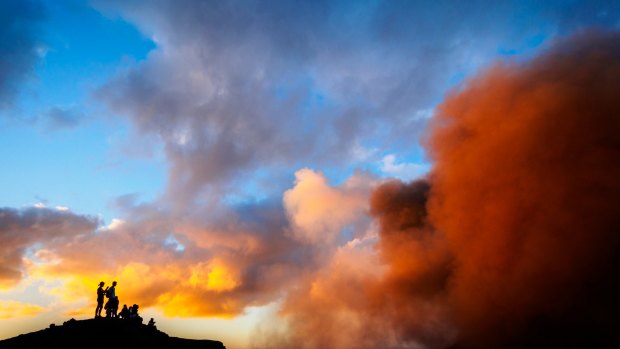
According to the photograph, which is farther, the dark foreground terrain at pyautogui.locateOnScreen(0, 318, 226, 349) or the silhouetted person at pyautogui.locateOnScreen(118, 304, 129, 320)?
the silhouetted person at pyautogui.locateOnScreen(118, 304, 129, 320)

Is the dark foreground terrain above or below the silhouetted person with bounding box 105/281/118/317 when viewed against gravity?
below

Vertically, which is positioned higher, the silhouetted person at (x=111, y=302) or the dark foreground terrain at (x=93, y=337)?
the silhouetted person at (x=111, y=302)

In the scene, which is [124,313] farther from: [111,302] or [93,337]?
[93,337]

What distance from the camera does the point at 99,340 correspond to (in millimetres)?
23125

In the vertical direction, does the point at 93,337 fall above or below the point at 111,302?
below

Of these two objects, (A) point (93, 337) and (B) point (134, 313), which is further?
(B) point (134, 313)

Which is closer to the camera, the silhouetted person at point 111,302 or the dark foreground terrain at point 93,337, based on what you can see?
the dark foreground terrain at point 93,337

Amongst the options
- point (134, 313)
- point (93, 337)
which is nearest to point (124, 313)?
point (134, 313)

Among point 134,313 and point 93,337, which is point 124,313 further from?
point 93,337

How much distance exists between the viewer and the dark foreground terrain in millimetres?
22547

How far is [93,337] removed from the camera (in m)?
23.2

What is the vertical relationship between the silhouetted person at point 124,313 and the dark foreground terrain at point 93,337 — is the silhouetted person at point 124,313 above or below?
above

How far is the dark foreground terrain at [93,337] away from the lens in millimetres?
22547

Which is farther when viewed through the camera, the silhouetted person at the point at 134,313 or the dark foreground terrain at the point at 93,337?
the silhouetted person at the point at 134,313
